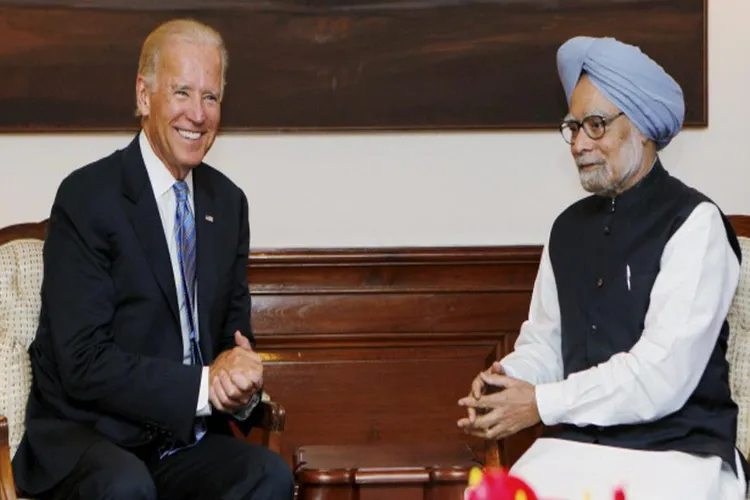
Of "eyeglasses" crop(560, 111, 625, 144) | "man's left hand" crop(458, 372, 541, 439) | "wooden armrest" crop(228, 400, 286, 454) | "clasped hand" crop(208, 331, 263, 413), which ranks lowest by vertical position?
"wooden armrest" crop(228, 400, 286, 454)

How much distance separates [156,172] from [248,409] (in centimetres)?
69

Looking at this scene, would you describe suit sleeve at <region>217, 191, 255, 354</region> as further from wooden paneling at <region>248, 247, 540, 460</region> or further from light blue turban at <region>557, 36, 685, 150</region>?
light blue turban at <region>557, 36, 685, 150</region>

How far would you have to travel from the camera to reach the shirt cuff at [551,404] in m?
3.20

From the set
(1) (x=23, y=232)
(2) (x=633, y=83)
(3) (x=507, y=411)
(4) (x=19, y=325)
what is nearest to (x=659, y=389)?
(3) (x=507, y=411)

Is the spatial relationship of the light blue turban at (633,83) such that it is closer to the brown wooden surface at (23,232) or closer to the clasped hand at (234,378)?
the clasped hand at (234,378)

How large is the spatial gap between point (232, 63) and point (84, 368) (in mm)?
1510

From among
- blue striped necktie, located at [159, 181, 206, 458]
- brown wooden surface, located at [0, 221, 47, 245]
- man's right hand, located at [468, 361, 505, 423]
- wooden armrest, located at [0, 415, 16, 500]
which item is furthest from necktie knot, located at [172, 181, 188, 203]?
man's right hand, located at [468, 361, 505, 423]

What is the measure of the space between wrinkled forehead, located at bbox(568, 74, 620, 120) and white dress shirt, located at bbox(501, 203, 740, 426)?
0.35m

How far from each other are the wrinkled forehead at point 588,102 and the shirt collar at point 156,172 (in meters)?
1.09

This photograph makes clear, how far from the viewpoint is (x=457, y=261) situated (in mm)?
4512

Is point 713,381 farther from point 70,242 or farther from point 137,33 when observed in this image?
point 137,33

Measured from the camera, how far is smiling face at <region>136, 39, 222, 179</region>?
3398mm

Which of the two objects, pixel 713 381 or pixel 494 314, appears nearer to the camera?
pixel 713 381

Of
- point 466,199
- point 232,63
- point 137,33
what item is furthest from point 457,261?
point 137,33
